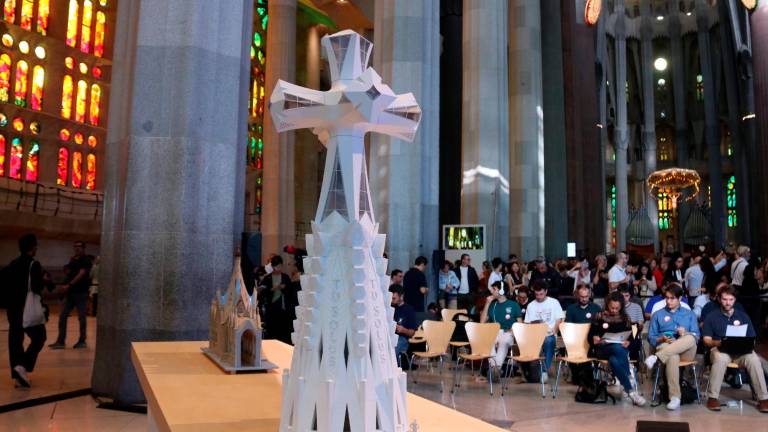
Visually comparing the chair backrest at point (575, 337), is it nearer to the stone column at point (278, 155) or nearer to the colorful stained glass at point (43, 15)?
the stone column at point (278, 155)

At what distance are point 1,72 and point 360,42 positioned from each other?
24864 millimetres

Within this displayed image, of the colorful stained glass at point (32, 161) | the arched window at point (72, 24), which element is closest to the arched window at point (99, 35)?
the arched window at point (72, 24)

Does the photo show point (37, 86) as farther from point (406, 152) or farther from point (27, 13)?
point (406, 152)

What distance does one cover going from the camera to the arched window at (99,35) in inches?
1059

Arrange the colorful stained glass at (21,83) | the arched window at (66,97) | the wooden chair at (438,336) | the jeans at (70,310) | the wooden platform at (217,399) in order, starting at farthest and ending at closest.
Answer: the arched window at (66,97) < the colorful stained glass at (21,83) < the jeans at (70,310) < the wooden chair at (438,336) < the wooden platform at (217,399)

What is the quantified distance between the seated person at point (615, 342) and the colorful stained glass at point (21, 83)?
2245 centimetres

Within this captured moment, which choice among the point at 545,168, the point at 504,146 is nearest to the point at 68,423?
the point at 504,146

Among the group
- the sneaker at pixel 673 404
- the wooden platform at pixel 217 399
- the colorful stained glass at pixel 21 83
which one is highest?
the colorful stained glass at pixel 21 83

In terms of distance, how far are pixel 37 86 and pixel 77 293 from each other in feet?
54.3

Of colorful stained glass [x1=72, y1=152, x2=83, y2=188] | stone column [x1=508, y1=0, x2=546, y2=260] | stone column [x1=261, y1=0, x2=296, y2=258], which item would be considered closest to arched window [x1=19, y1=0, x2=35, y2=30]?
colorful stained glass [x1=72, y1=152, x2=83, y2=188]

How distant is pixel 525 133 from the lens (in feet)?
81.8

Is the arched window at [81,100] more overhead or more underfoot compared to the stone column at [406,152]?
more overhead

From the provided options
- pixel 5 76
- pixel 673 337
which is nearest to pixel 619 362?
pixel 673 337

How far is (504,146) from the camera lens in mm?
20766
